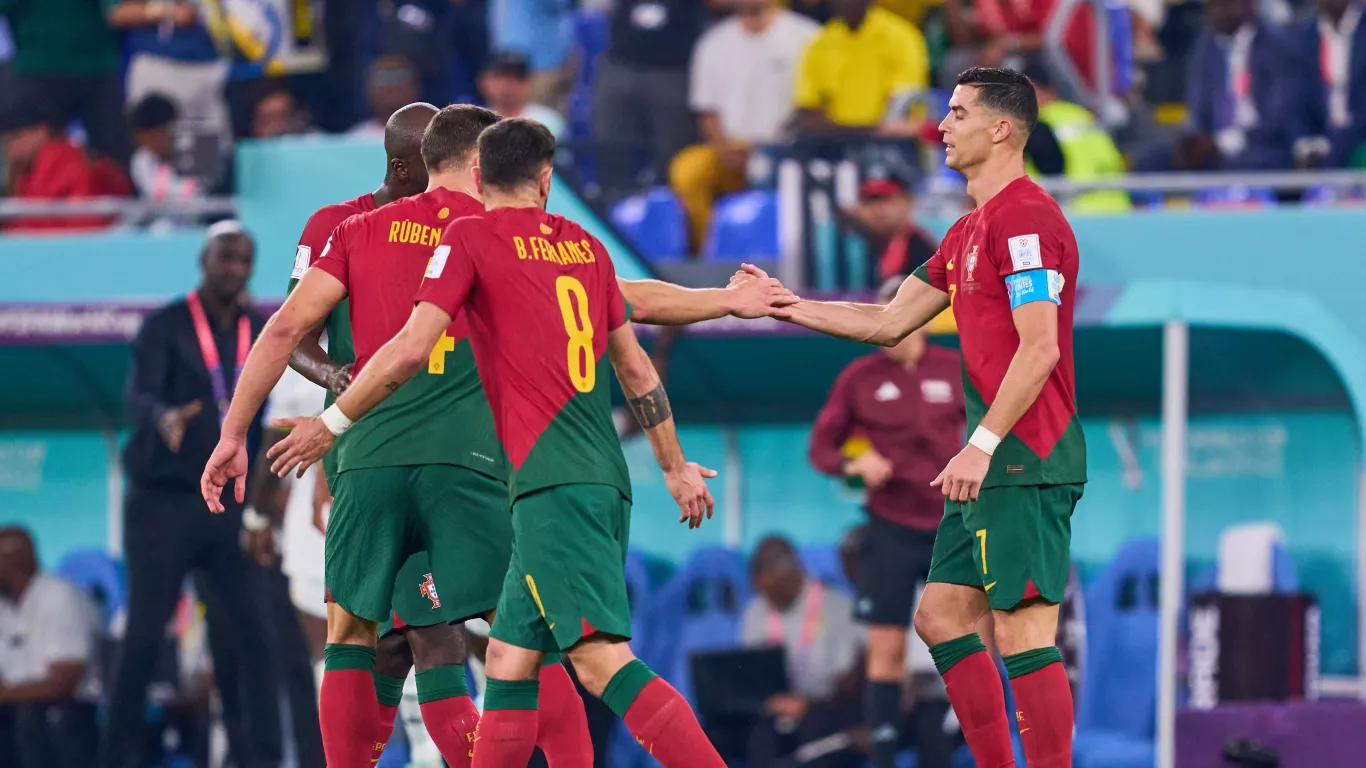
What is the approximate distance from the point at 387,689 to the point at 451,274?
63.1 inches

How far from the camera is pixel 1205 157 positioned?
1202 cm

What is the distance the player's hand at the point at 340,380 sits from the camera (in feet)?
22.4

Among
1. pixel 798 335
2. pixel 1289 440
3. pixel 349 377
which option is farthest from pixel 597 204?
pixel 349 377

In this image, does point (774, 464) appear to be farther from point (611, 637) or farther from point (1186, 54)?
point (611, 637)

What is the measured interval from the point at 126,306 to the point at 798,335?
3.59m

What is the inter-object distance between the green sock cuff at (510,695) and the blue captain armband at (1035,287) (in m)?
1.83

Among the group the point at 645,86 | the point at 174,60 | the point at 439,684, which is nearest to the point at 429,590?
the point at 439,684

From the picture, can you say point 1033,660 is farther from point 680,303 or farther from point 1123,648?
point 1123,648

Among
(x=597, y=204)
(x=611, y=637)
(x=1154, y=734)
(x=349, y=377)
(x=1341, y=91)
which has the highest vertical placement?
(x=1341, y=91)

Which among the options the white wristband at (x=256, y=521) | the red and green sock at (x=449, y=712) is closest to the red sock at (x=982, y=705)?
the red and green sock at (x=449, y=712)

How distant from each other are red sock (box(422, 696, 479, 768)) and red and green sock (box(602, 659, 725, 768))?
2.83 ft

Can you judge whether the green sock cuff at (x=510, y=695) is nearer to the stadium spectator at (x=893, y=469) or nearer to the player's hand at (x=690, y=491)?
the player's hand at (x=690, y=491)

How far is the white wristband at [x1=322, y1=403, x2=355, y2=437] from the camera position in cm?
632

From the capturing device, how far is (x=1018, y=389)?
6348 mm
